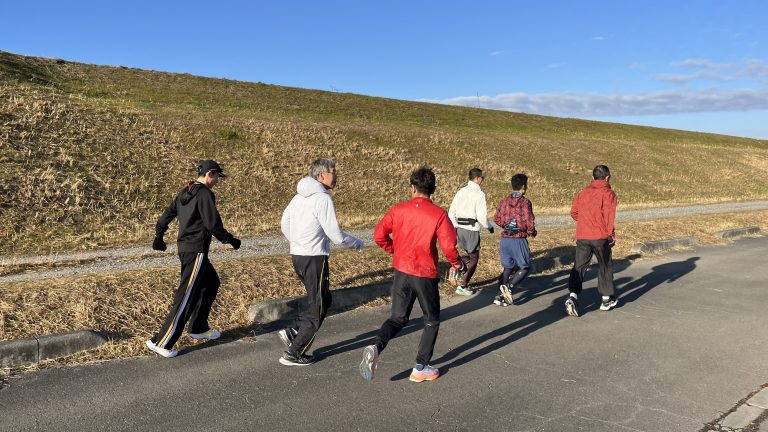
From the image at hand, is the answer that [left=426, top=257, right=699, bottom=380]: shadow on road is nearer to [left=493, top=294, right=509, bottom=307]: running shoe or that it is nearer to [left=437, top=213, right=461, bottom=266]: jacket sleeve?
[left=493, top=294, right=509, bottom=307]: running shoe

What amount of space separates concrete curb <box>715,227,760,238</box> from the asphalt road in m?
8.85

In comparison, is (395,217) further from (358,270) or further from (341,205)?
(341,205)

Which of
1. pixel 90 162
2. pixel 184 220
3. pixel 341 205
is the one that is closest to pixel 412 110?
pixel 341 205

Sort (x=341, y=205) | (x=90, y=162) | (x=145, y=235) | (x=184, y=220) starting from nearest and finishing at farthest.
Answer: (x=184, y=220) < (x=145, y=235) < (x=90, y=162) < (x=341, y=205)

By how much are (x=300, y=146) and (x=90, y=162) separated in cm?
902

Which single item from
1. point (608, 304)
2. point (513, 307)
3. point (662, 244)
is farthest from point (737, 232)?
point (513, 307)

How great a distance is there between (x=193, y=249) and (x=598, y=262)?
4934mm

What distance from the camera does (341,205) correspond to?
62.1 feet

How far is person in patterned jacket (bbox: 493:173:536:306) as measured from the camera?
7402mm

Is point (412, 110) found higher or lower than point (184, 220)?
higher

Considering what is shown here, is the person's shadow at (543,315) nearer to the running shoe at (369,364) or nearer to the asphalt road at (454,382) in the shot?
the asphalt road at (454,382)

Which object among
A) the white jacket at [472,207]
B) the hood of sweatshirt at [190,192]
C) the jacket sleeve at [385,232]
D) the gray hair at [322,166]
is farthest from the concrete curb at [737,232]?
the hood of sweatshirt at [190,192]

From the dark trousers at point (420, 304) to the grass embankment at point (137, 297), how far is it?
1.98 m

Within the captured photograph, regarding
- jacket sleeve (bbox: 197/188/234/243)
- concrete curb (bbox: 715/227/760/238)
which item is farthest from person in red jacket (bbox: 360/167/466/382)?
concrete curb (bbox: 715/227/760/238)
